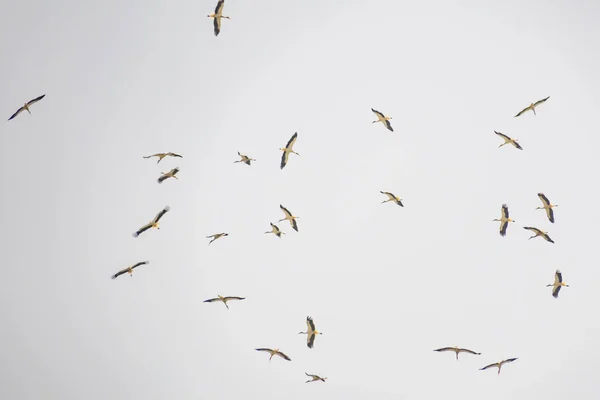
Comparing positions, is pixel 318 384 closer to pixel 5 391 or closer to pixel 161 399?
pixel 161 399

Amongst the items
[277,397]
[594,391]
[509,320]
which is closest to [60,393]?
[277,397]

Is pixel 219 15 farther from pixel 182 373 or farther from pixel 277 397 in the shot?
pixel 182 373

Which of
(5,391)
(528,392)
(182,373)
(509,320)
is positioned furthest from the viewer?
(509,320)

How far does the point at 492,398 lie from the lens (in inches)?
4700

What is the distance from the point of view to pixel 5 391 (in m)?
98.4

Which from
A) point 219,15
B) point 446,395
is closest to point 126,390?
point 446,395

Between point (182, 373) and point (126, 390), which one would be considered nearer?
point (126, 390)

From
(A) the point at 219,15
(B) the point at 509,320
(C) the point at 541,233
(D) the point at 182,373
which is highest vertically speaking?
(B) the point at 509,320

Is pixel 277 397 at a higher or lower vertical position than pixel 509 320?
lower

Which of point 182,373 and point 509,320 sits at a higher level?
point 509,320

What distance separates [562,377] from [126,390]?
52744 millimetres

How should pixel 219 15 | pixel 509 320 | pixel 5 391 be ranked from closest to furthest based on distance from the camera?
1. pixel 219 15
2. pixel 5 391
3. pixel 509 320

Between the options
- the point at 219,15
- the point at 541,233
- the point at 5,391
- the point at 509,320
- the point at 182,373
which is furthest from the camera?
the point at 509,320

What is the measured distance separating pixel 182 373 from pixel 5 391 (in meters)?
36.1
